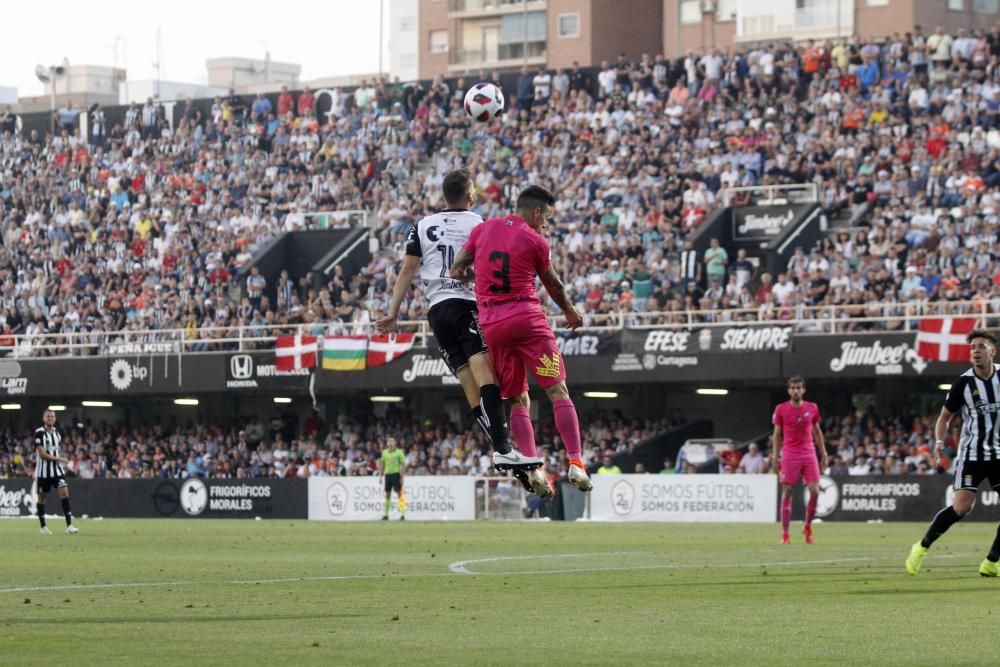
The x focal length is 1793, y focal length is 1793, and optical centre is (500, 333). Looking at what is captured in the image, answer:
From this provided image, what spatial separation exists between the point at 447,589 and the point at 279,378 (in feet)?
110

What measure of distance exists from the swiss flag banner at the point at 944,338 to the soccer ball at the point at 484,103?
21.9 metres

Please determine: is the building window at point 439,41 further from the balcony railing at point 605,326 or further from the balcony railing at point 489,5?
the balcony railing at point 605,326

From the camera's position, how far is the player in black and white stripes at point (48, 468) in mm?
30109

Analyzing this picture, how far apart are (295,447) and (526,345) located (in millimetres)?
36086

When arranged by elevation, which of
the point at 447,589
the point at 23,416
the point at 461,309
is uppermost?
the point at 461,309

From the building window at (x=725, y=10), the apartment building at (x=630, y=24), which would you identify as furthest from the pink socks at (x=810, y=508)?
the building window at (x=725, y=10)

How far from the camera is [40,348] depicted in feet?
166

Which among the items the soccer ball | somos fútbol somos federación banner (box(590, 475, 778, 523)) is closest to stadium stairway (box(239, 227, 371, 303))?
somos fútbol somos federación banner (box(590, 475, 778, 523))

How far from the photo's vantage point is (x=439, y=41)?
98062 millimetres

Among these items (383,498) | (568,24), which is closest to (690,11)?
(568,24)

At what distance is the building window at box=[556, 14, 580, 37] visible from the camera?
3278 inches

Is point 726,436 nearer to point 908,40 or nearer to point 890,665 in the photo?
point 908,40

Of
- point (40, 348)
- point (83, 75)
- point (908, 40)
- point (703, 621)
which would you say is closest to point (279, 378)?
point (40, 348)

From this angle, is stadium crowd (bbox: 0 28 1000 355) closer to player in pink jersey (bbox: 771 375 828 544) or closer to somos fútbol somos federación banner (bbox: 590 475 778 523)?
somos fútbol somos federación banner (bbox: 590 475 778 523)
